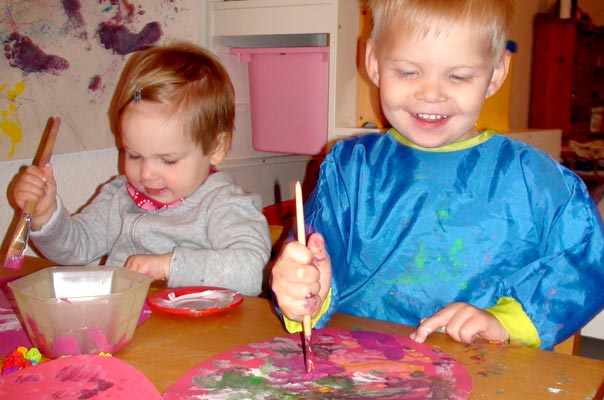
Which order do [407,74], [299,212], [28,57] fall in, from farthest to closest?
1. [28,57]
2. [407,74]
3. [299,212]

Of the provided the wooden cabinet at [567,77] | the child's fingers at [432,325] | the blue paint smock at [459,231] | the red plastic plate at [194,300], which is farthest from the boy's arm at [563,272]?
the wooden cabinet at [567,77]

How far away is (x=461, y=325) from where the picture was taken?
2.29 ft

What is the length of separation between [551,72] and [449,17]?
3.06 m

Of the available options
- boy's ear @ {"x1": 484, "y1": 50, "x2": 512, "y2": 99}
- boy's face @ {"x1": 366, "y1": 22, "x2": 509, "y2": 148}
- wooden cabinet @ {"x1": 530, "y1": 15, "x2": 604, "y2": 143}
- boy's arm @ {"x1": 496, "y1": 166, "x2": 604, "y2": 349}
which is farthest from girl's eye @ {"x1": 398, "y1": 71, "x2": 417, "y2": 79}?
wooden cabinet @ {"x1": 530, "y1": 15, "x2": 604, "y2": 143}

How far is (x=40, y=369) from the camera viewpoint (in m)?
0.60

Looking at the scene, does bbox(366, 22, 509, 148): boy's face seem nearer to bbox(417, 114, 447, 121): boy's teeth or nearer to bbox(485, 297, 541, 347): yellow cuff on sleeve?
bbox(417, 114, 447, 121): boy's teeth

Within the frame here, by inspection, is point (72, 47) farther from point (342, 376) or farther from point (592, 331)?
point (592, 331)

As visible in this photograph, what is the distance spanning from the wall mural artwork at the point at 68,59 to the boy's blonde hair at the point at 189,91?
327mm

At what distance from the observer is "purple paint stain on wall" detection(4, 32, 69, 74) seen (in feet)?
4.19

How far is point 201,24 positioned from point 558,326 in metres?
1.30

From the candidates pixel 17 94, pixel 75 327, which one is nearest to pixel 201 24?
pixel 17 94

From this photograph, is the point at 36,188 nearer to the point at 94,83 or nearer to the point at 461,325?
the point at 94,83

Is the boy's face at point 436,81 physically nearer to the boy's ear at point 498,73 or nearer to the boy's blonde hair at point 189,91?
the boy's ear at point 498,73

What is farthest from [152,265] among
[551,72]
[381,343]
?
[551,72]
